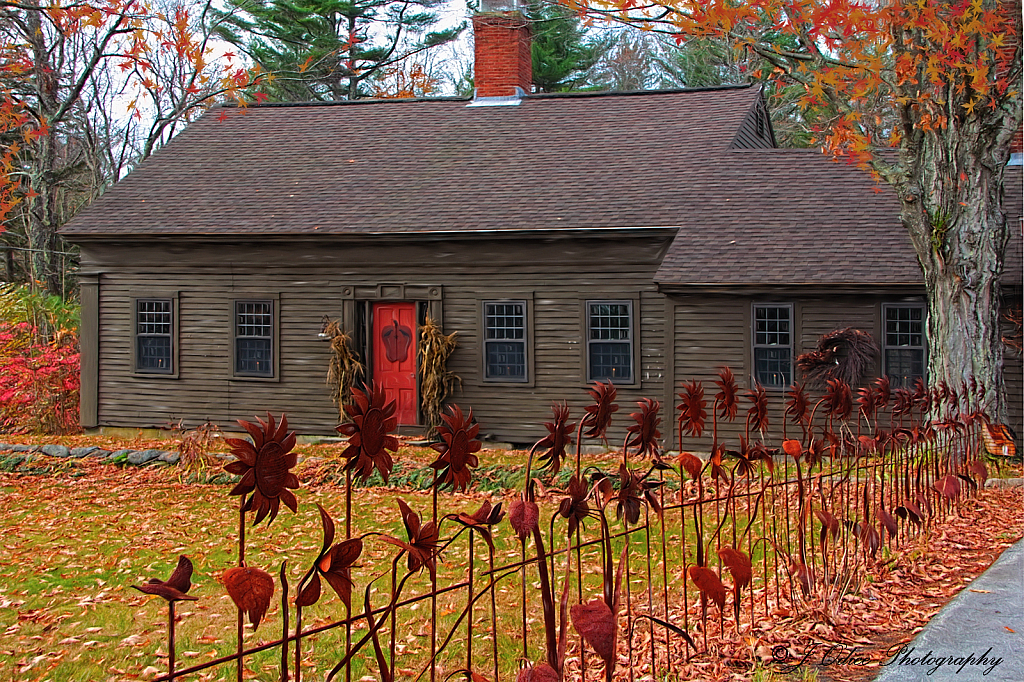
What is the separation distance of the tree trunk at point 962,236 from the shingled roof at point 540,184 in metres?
1.89

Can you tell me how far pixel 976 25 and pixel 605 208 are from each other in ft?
24.0

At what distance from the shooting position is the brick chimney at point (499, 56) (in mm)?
19906

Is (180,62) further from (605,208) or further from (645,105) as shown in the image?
(605,208)

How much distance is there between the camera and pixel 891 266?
13625mm

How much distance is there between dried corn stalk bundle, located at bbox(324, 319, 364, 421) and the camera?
53.1 feet

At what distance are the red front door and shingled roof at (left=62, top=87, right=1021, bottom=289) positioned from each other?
152cm

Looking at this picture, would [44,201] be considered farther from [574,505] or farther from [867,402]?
[574,505]

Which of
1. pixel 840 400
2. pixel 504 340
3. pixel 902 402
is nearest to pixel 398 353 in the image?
pixel 504 340

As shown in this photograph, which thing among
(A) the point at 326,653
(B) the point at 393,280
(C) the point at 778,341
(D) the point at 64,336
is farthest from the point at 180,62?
(A) the point at 326,653

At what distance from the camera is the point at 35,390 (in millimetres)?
18656

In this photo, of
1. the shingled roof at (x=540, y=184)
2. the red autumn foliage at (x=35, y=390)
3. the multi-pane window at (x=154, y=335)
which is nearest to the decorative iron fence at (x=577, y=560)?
the shingled roof at (x=540, y=184)

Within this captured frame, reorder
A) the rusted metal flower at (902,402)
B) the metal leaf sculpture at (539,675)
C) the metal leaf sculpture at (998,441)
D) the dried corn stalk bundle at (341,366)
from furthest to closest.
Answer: the dried corn stalk bundle at (341,366), the metal leaf sculpture at (998,441), the rusted metal flower at (902,402), the metal leaf sculpture at (539,675)

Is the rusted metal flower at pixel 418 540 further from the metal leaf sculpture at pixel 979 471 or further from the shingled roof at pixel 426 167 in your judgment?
the shingled roof at pixel 426 167

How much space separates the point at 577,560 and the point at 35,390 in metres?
16.3
